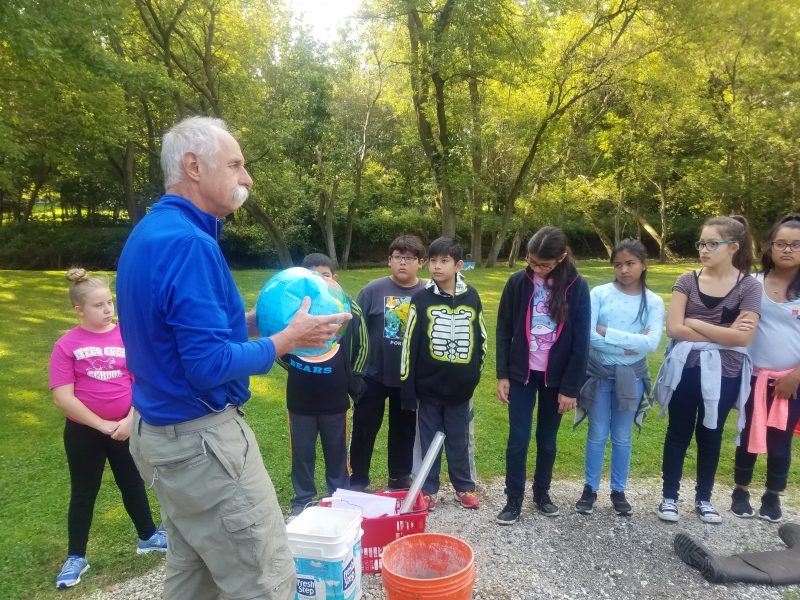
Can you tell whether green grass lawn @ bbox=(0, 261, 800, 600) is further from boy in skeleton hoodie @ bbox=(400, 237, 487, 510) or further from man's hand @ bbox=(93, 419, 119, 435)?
man's hand @ bbox=(93, 419, 119, 435)

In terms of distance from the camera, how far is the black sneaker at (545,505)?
13.1 feet

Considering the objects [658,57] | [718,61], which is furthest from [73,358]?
[718,61]

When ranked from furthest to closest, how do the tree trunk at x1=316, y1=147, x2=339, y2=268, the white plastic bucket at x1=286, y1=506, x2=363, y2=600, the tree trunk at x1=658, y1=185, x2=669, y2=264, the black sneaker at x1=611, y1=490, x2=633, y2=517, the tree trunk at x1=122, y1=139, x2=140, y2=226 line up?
1. the tree trunk at x1=658, y1=185, x2=669, y2=264
2. the tree trunk at x1=316, y1=147, x2=339, y2=268
3. the tree trunk at x1=122, y1=139, x2=140, y2=226
4. the black sneaker at x1=611, y1=490, x2=633, y2=517
5. the white plastic bucket at x1=286, y1=506, x2=363, y2=600

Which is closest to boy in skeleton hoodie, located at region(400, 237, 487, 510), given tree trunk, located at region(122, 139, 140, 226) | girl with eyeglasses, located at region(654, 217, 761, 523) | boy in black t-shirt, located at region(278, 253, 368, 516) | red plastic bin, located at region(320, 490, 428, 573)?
boy in black t-shirt, located at region(278, 253, 368, 516)

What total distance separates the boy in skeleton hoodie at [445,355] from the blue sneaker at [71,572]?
227cm

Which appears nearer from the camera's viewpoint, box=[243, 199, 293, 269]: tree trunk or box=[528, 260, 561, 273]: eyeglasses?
box=[528, 260, 561, 273]: eyeglasses

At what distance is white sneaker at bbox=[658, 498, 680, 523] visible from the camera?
3.93 meters

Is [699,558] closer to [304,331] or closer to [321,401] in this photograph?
[321,401]

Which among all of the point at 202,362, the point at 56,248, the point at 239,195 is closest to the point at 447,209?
the point at 56,248

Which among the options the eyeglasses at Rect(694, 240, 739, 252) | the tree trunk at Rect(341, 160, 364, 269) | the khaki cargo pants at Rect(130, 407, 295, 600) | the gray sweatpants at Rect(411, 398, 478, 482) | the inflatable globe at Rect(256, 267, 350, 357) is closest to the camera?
the khaki cargo pants at Rect(130, 407, 295, 600)

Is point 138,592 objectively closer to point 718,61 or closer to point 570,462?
point 570,462

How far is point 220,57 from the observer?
721 inches

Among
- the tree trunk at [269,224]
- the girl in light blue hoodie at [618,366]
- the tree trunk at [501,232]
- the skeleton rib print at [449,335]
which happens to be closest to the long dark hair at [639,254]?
the girl in light blue hoodie at [618,366]

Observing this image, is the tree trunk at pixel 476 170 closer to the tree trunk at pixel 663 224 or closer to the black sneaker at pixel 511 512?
the tree trunk at pixel 663 224
